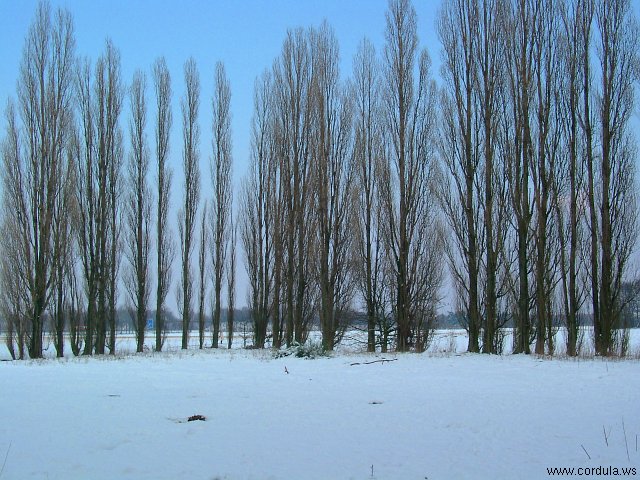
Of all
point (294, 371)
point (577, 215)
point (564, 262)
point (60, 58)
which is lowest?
point (294, 371)

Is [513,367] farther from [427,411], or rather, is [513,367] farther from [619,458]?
[619,458]

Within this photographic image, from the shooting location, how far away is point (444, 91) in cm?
1611

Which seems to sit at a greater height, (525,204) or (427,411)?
(525,204)

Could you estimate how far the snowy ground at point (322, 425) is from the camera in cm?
433

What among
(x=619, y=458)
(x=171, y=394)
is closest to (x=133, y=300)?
(x=171, y=394)

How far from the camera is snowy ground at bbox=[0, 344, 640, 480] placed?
4.33m

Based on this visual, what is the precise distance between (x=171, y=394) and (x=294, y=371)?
3550 mm

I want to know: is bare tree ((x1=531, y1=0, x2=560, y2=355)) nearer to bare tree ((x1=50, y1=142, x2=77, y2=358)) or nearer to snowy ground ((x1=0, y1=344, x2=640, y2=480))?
snowy ground ((x1=0, y1=344, x2=640, y2=480))

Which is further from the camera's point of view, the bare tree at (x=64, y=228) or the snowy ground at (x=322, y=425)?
the bare tree at (x=64, y=228)

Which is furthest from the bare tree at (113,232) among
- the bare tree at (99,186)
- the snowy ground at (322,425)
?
the snowy ground at (322,425)

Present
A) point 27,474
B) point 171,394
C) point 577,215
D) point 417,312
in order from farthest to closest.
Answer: point 417,312 → point 577,215 → point 171,394 → point 27,474

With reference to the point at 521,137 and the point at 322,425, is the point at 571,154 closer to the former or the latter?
the point at 521,137

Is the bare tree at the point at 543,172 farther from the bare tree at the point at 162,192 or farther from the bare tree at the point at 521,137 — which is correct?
the bare tree at the point at 162,192

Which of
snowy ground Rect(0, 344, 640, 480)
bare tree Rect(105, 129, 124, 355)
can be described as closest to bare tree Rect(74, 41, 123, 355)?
bare tree Rect(105, 129, 124, 355)
